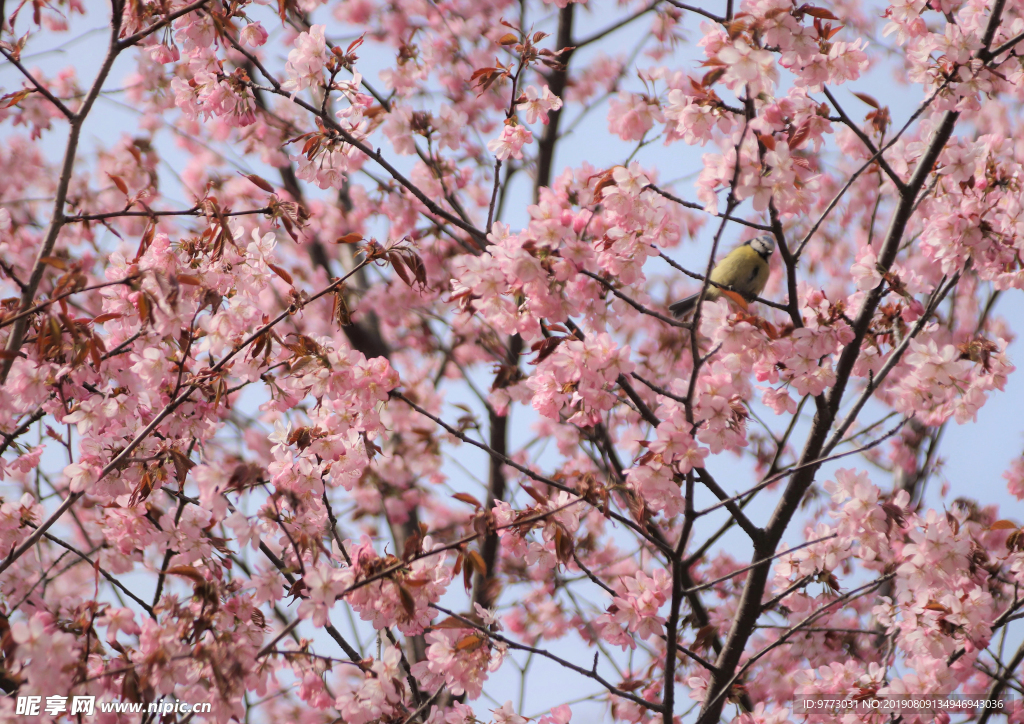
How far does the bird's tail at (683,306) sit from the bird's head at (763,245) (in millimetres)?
557

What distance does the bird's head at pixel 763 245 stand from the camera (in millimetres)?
5394

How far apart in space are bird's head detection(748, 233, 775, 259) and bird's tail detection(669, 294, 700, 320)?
0.56 meters

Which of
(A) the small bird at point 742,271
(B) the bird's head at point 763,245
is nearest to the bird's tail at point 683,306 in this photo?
(A) the small bird at point 742,271

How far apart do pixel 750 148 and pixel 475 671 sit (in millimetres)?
1960

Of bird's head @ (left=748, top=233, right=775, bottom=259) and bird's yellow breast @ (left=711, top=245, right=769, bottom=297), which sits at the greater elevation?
bird's head @ (left=748, top=233, right=775, bottom=259)

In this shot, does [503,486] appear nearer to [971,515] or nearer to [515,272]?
[971,515]

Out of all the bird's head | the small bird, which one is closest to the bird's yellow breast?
the small bird

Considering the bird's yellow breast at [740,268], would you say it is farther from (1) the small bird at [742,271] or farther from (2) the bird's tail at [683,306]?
(2) the bird's tail at [683,306]

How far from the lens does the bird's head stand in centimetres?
539

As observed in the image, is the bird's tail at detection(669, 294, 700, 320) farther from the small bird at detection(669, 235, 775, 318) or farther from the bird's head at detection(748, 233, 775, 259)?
the bird's head at detection(748, 233, 775, 259)

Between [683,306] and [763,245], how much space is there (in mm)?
763

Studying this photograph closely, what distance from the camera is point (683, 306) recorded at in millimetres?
5379

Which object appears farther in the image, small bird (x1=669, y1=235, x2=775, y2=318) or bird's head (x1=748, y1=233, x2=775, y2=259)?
bird's head (x1=748, y1=233, x2=775, y2=259)

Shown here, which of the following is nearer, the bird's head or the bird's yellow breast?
the bird's yellow breast
